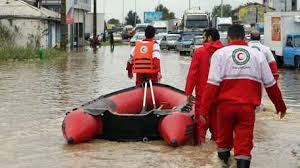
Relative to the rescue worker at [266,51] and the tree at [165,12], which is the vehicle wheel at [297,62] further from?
the tree at [165,12]

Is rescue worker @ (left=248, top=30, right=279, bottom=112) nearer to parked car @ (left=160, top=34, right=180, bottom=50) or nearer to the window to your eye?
the window

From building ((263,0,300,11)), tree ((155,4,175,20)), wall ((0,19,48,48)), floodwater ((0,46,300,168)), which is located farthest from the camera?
tree ((155,4,175,20))

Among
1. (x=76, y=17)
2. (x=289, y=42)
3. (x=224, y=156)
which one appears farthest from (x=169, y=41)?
(x=224, y=156)

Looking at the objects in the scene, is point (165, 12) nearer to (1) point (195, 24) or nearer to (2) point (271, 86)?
(1) point (195, 24)

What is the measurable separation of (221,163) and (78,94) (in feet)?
32.6

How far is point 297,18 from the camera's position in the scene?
103 ft

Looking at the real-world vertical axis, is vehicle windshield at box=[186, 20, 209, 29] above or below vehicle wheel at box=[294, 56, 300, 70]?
above

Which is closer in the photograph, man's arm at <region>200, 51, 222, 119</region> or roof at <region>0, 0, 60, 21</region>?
man's arm at <region>200, 51, 222, 119</region>

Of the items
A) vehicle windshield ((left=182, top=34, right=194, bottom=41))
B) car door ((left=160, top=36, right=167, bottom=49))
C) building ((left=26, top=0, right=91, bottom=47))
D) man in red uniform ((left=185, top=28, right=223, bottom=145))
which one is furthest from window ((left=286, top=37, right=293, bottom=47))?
building ((left=26, top=0, right=91, bottom=47))

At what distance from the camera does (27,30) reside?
43.0m

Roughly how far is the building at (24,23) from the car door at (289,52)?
1710 cm

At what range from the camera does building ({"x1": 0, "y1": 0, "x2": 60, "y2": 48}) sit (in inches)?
1650

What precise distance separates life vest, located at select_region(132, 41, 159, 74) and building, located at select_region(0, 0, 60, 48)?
29733mm

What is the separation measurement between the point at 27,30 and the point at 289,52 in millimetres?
19621
